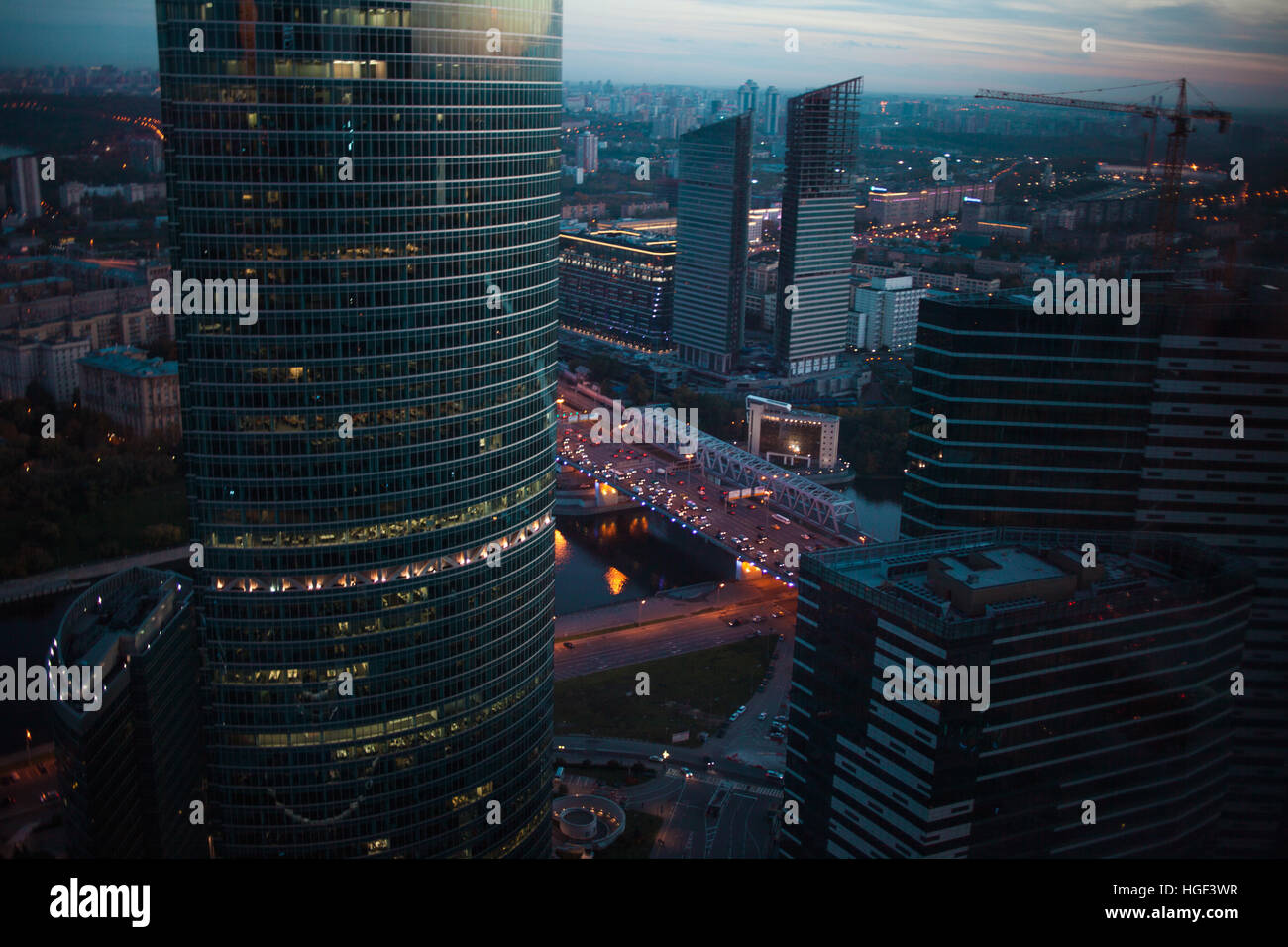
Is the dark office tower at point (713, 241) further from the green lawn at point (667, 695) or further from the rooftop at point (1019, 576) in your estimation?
the rooftop at point (1019, 576)

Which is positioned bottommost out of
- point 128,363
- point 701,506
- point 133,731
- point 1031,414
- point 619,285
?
point 701,506

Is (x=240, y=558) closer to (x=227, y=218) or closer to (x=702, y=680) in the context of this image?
(x=227, y=218)

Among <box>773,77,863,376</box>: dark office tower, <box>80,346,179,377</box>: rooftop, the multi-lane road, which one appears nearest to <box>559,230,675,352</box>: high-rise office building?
<box>773,77,863,376</box>: dark office tower

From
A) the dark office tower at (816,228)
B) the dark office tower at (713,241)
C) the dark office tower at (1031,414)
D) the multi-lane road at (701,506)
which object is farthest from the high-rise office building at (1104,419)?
the dark office tower at (713,241)

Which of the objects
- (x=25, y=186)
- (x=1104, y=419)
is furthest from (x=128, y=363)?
(x=1104, y=419)

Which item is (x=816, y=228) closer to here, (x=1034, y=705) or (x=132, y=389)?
(x=132, y=389)
